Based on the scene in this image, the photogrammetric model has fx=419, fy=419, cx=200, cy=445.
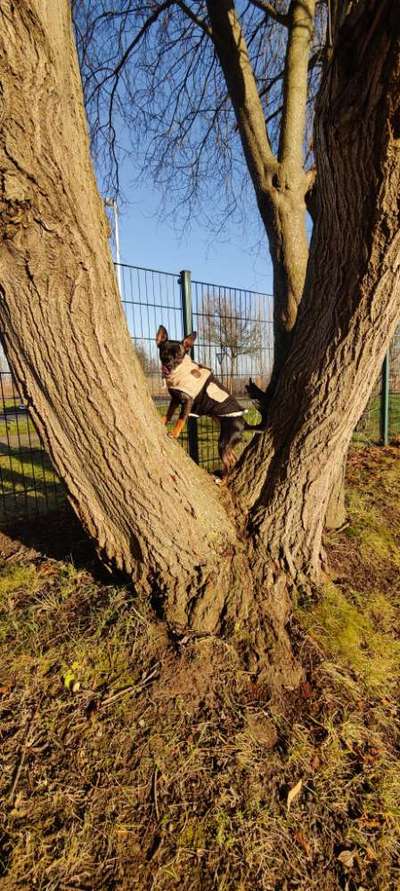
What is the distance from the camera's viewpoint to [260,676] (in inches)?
76.3

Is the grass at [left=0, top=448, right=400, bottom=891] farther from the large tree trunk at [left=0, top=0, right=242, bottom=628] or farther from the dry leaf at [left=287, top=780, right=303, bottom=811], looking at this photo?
the large tree trunk at [left=0, top=0, right=242, bottom=628]

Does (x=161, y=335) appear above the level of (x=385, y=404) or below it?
above

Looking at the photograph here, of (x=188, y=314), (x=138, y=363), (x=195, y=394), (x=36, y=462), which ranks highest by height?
(x=188, y=314)

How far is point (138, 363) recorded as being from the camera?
198cm

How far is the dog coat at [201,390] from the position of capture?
A: 3309mm

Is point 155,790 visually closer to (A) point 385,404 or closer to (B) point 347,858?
(B) point 347,858

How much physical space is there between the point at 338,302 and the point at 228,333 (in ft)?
11.9

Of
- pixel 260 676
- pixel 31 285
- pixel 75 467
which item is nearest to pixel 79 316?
pixel 31 285

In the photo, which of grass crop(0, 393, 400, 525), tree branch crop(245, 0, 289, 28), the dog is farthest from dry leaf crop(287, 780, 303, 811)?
tree branch crop(245, 0, 289, 28)

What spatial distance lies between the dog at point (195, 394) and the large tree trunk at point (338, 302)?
92 centimetres

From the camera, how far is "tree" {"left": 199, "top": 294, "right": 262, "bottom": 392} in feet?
16.3

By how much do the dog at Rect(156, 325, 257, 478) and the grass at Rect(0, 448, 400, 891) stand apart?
1.46 metres

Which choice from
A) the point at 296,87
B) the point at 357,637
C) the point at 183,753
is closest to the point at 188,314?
the point at 296,87

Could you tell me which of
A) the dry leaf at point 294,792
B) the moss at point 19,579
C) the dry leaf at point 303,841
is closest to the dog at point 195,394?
the moss at point 19,579
